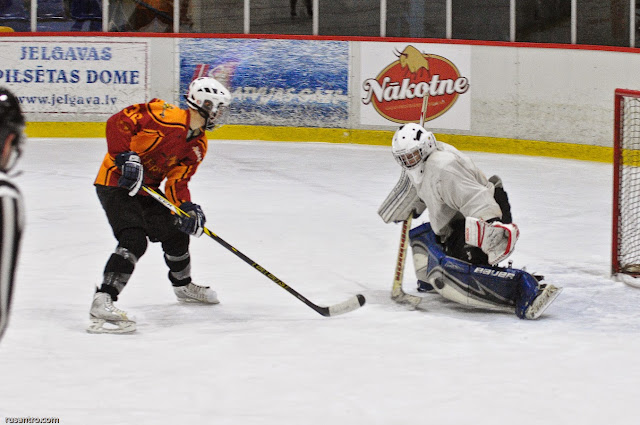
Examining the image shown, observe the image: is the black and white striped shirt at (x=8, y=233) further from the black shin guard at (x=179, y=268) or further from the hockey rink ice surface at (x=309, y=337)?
the black shin guard at (x=179, y=268)

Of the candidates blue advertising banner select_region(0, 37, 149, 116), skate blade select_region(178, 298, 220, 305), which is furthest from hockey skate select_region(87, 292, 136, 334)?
blue advertising banner select_region(0, 37, 149, 116)

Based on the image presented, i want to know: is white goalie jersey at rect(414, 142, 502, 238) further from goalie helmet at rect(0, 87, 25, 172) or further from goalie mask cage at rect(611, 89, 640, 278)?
goalie helmet at rect(0, 87, 25, 172)

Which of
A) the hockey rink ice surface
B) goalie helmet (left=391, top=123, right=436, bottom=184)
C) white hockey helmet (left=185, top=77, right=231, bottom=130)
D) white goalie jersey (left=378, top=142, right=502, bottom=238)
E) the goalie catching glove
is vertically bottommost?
the hockey rink ice surface

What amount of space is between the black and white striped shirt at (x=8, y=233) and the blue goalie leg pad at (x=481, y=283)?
110 inches

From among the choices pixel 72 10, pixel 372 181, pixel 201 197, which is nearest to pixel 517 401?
pixel 201 197

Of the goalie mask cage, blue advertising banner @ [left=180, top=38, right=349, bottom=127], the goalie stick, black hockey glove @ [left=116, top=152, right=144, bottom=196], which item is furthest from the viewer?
blue advertising banner @ [left=180, top=38, right=349, bottom=127]

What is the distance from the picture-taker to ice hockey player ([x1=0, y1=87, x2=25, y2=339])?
153 centimetres

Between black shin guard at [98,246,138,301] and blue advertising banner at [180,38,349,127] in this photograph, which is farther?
blue advertising banner at [180,38,349,127]

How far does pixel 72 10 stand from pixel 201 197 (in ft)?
12.3

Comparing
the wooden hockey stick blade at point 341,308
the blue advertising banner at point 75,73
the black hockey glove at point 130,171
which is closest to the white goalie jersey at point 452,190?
the wooden hockey stick blade at point 341,308

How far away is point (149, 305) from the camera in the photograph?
436cm

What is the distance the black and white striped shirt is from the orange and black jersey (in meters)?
2.33

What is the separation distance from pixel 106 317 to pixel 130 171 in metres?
0.55

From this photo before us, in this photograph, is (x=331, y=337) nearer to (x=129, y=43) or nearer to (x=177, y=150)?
(x=177, y=150)
